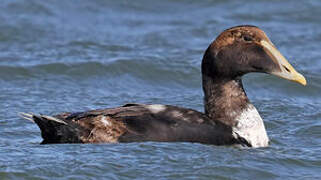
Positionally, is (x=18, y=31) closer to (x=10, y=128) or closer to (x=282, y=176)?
(x=10, y=128)

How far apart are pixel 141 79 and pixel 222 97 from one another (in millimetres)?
3956

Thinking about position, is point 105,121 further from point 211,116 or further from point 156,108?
point 211,116

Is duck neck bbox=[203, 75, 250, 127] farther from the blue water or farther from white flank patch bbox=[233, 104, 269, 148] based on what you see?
the blue water

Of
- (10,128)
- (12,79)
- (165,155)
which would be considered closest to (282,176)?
(165,155)

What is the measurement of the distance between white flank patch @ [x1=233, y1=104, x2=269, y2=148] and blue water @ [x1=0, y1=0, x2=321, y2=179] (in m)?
0.10

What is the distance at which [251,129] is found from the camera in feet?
27.1

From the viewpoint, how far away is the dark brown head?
830cm

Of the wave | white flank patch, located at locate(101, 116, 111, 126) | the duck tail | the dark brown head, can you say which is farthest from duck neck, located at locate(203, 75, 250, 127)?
the wave

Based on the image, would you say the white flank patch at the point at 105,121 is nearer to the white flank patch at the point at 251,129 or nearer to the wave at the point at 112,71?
the white flank patch at the point at 251,129

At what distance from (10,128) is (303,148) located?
10.1 ft

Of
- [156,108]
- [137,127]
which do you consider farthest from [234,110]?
[137,127]

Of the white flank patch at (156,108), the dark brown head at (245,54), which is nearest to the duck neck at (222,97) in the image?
the dark brown head at (245,54)

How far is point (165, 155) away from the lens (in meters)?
7.84

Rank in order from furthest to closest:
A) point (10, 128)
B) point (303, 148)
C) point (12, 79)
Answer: point (12, 79)
point (10, 128)
point (303, 148)
